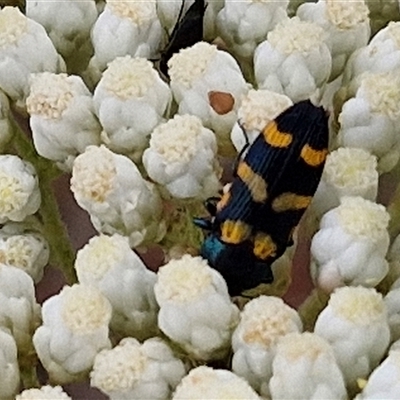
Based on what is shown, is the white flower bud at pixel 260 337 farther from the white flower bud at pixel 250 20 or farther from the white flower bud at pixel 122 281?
the white flower bud at pixel 250 20

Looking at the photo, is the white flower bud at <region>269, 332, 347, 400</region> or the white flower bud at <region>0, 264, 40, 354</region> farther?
the white flower bud at <region>0, 264, 40, 354</region>

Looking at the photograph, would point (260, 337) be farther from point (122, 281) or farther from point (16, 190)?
point (16, 190)

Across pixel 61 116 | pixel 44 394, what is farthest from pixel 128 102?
pixel 44 394

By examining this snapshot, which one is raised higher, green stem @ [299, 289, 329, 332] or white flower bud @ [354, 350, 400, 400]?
white flower bud @ [354, 350, 400, 400]

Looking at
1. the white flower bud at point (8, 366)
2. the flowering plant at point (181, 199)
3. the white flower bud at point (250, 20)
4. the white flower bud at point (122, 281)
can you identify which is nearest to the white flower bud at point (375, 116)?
the flowering plant at point (181, 199)

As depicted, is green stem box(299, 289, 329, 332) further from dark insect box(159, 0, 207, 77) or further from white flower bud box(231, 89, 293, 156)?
dark insect box(159, 0, 207, 77)

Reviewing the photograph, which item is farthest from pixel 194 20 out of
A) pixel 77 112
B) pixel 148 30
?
pixel 77 112

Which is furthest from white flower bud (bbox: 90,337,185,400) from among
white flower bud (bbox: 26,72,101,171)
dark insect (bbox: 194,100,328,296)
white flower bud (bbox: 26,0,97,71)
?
white flower bud (bbox: 26,0,97,71)

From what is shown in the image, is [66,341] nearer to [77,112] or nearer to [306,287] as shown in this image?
[77,112]
